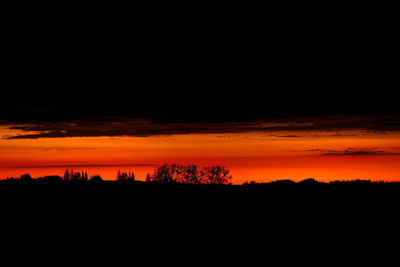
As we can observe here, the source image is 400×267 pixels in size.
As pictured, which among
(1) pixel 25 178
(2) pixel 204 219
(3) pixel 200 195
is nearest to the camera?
(2) pixel 204 219

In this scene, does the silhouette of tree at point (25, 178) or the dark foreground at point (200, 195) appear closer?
the dark foreground at point (200, 195)

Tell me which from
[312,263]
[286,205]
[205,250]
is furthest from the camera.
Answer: [286,205]

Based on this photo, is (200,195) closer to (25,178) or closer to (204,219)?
(204,219)

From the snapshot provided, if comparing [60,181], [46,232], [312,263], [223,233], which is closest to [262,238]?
[223,233]

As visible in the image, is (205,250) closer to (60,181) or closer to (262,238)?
(262,238)

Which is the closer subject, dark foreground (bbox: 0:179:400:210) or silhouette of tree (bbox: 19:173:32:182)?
dark foreground (bbox: 0:179:400:210)

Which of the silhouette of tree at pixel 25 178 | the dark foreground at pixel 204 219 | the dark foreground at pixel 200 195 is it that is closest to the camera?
the dark foreground at pixel 204 219

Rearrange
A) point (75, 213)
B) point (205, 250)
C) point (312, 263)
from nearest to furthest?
point (312, 263) → point (205, 250) → point (75, 213)

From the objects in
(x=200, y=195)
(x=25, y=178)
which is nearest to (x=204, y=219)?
(x=200, y=195)

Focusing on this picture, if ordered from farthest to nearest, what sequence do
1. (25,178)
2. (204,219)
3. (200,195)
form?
(25,178), (200,195), (204,219)

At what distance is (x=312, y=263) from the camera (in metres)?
35.2

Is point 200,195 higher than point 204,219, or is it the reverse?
point 200,195

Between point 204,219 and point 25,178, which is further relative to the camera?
point 25,178

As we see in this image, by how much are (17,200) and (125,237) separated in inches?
1054
